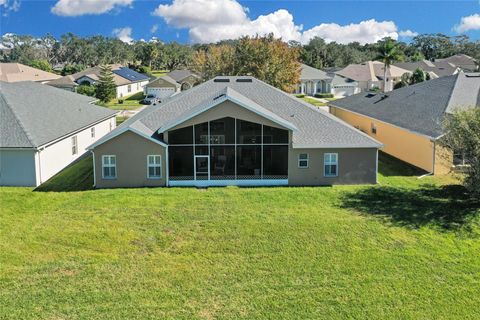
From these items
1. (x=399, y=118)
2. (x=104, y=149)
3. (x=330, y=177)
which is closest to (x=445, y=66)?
(x=399, y=118)

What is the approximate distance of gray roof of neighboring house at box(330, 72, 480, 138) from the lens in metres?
27.4

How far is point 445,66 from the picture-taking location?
90062mm

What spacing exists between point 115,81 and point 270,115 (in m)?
59.7

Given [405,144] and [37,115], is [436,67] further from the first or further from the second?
[37,115]

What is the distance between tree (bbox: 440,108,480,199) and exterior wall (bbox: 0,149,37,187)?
19864 millimetres

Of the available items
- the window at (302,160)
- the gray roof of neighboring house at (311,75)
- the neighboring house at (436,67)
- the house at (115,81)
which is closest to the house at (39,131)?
the window at (302,160)

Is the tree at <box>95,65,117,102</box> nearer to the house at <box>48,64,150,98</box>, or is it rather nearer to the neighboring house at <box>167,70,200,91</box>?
the house at <box>48,64,150,98</box>

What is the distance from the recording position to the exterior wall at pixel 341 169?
2377 centimetres

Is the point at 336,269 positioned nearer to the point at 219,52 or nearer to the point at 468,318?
the point at 468,318

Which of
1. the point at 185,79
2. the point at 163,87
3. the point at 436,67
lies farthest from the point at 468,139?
the point at 436,67

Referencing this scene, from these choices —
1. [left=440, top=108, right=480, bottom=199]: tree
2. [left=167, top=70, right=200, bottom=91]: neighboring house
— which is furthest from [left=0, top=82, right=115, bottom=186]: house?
[left=167, top=70, right=200, bottom=91]: neighboring house

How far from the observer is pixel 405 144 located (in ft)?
94.5

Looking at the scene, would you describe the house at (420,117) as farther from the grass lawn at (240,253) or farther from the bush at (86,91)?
the bush at (86,91)

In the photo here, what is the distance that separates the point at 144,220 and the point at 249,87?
14532mm
